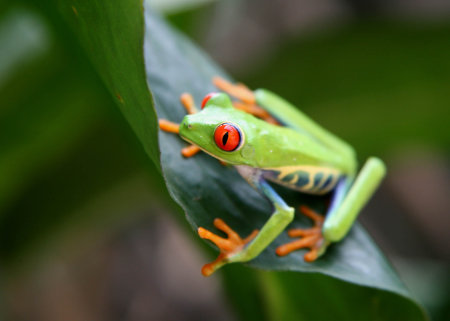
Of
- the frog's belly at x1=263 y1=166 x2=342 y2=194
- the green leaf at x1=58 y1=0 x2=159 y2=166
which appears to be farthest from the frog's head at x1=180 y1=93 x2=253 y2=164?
the green leaf at x1=58 y1=0 x2=159 y2=166

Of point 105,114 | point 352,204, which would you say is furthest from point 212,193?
point 105,114

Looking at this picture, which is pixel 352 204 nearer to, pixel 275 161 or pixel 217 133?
pixel 275 161

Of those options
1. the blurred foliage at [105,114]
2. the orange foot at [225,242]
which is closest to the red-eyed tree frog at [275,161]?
the orange foot at [225,242]

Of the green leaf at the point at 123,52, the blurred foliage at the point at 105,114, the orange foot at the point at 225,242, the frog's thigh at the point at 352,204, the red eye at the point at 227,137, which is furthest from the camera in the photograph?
Result: the blurred foliage at the point at 105,114

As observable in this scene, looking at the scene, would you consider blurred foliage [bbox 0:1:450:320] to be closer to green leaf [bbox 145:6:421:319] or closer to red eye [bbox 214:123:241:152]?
green leaf [bbox 145:6:421:319]

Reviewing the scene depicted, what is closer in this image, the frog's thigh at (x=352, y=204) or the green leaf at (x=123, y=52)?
the green leaf at (x=123, y=52)

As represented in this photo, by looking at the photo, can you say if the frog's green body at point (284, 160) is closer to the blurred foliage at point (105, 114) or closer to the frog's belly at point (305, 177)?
the frog's belly at point (305, 177)

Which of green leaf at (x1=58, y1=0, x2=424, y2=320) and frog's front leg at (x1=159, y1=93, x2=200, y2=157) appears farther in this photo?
frog's front leg at (x1=159, y1=93, x2=200, y2=157)

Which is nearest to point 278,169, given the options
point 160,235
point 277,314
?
point 277,314
